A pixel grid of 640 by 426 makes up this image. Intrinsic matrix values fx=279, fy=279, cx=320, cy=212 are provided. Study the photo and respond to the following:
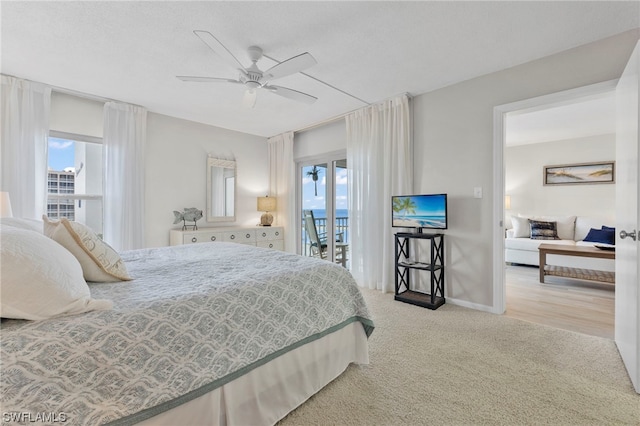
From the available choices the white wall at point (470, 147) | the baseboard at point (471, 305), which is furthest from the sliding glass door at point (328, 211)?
the baseboard at point (471, 305)

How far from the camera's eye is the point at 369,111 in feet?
12.8

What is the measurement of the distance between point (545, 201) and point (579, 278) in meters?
2.41

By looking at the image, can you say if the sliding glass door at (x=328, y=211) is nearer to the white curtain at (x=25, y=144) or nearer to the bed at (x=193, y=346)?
the bed at (x=193, y=346)

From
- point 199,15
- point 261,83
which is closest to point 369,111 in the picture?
point 261,83

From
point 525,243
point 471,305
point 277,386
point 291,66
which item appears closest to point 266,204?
point 291,66

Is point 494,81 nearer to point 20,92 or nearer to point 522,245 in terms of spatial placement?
point 522,245

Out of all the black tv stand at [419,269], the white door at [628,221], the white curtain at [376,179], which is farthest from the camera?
the white curtain at [376,179]

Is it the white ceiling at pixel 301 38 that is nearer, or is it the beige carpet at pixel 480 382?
the beige carpet at pixel 480 382

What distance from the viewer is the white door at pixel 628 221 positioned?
1.75 metres

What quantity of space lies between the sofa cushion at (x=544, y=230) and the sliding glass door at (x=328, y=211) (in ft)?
11.8

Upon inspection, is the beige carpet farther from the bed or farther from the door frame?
the door frame

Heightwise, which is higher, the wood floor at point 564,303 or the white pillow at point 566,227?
the white pillow at point 566,227

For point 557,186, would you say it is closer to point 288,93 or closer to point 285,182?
point 285,182

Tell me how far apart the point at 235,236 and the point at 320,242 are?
1.38m
